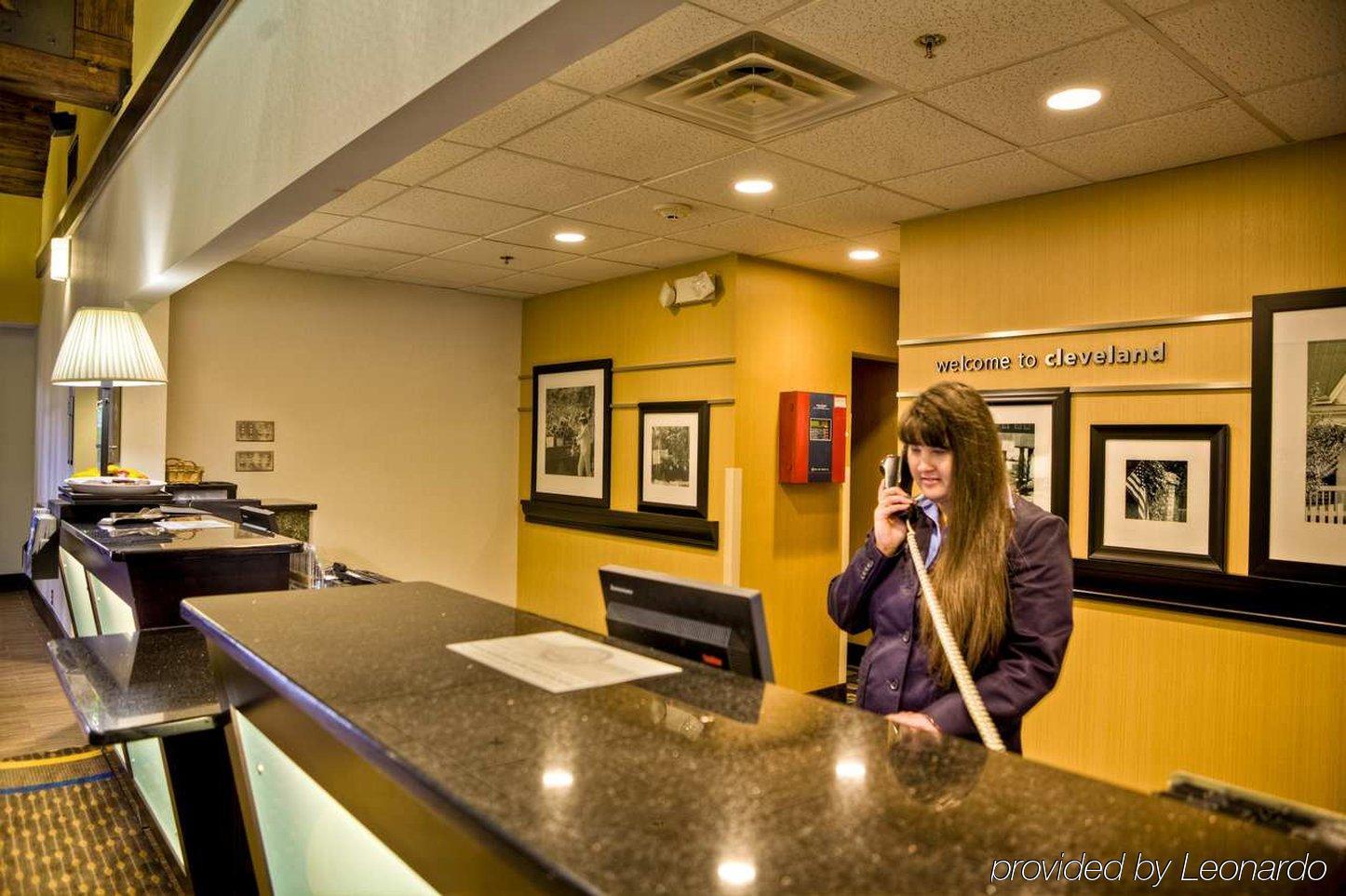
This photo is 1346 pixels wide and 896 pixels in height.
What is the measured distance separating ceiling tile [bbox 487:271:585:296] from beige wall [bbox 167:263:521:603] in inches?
20.0

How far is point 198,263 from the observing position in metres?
4.32

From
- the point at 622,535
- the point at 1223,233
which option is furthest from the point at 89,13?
the point at 1223,233

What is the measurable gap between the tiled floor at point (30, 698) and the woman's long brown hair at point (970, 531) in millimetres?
4454

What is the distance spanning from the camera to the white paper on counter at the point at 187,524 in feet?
12.6

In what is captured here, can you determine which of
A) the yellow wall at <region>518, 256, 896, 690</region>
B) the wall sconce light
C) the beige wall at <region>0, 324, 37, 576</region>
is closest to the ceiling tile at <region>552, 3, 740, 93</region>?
the yellow wall at <region>518, 256, 896, 690</region>

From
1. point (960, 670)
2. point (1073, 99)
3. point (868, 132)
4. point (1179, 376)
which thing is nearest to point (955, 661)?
point (960, 670)

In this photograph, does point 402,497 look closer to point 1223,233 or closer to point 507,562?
point 507,562

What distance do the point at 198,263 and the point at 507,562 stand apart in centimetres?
405

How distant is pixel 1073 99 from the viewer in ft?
10.2

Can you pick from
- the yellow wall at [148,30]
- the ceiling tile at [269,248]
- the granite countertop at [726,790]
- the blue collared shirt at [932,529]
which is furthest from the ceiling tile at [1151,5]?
the ceiling tile at [269,248]

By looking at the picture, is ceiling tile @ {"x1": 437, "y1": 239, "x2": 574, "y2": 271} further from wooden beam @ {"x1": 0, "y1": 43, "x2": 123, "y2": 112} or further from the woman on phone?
the woman on phone

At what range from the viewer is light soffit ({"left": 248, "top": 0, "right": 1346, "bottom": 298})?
260cm

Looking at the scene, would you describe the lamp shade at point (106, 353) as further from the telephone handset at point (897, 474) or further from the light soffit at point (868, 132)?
the telephone handset at point (897, 474)

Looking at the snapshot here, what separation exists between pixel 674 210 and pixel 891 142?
1.40 meters
